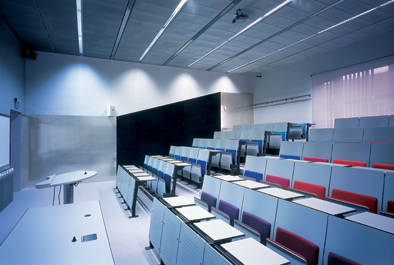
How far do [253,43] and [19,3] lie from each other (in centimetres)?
398

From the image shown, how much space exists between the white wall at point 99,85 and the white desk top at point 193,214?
433cm

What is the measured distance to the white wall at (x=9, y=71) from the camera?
3365 millimetres

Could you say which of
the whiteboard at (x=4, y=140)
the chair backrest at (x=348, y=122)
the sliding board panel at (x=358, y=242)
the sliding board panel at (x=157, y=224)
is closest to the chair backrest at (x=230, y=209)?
the sliding board panel at (x=157, y=224)

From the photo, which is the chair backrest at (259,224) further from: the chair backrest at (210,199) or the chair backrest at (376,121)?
the chair backrest at (376,121)

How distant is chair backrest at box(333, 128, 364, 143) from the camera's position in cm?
299

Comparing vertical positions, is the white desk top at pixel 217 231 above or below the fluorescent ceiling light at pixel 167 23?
below

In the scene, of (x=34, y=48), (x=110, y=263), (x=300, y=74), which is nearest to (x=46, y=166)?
(x=34, y=48)

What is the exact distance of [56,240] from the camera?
36.0 inches

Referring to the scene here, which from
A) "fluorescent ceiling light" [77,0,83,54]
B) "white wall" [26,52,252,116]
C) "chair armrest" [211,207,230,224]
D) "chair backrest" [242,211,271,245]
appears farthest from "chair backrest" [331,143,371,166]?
"white wall" [26,52,252,116]

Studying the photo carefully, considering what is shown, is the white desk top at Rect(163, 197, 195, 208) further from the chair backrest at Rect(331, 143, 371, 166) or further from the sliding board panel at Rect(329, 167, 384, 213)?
the chair backrest at Rect(331, 143, 371, 166)

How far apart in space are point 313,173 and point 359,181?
0.37 meters

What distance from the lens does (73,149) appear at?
4938mm

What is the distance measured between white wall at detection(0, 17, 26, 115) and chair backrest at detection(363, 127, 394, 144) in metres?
5.26

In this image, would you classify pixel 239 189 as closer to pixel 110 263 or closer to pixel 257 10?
pixel 110 263
